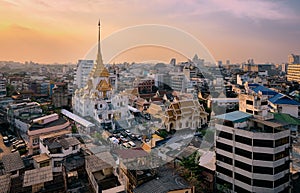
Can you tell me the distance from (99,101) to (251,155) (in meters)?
5.46

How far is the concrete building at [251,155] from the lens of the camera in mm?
3566

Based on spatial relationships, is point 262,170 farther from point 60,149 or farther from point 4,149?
point 4,149

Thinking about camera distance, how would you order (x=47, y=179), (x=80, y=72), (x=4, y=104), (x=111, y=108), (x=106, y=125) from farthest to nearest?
1. (x=80, y=72)
2. (x=4, y=104)
3. (x=111, y=108)
4. (x=106, y=125)
5. (x=47, y=179)

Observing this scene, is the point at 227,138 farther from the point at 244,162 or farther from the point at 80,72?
the point at 80,72

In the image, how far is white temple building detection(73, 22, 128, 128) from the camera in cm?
779

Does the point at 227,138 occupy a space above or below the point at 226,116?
below

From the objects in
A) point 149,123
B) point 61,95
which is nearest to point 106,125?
point 149,123

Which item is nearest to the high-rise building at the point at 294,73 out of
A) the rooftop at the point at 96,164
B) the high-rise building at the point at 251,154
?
the high-rise building at the point at 251,154

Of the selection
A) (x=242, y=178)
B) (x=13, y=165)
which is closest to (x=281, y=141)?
(x=242, y=178)

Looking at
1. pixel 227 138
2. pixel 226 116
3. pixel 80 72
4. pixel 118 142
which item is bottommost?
pixel 118 142

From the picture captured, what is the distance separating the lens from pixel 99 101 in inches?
316

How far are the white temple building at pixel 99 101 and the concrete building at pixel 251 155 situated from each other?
13.7ft

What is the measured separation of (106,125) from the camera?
743cm

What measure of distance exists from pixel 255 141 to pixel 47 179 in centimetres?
295
